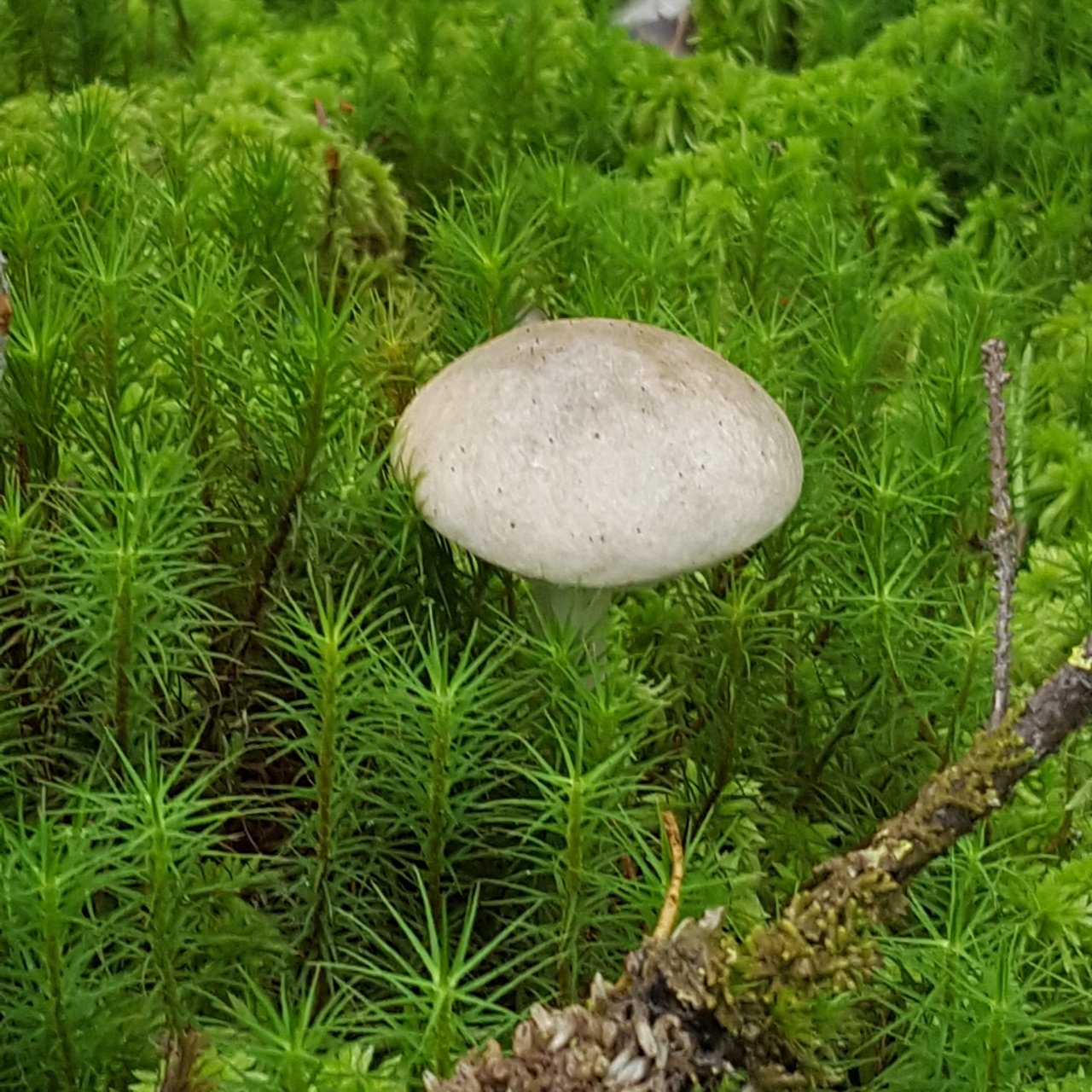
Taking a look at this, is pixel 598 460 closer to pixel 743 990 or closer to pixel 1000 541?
pixel 1000 541

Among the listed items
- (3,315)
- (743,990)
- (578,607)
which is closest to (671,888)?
(743,990)

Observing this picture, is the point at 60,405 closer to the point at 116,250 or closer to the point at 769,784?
the point at 116,250

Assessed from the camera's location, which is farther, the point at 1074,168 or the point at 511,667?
the point at 1074,168

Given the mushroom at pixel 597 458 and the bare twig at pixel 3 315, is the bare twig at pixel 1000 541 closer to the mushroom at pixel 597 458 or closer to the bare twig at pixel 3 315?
the mushroom at pixel 597 458

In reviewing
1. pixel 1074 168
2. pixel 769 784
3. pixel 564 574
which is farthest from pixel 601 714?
pixel 1074 168

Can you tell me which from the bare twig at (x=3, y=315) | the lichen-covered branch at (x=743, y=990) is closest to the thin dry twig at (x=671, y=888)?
the lichen-covered branch at (x=743, y=990)
